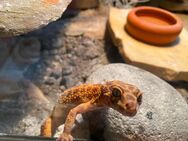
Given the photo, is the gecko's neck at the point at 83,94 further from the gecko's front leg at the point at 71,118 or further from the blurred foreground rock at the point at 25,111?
the blurred foreground rock at the point at 25,111

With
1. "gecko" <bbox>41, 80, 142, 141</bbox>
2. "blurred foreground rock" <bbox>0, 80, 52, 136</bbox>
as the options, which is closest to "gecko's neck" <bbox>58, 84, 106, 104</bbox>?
"gecko" <bbox>41, 80, 142, 141</bbox>


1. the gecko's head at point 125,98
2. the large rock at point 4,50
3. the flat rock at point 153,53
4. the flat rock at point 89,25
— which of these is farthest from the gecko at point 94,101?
the flat rock at point 89,25

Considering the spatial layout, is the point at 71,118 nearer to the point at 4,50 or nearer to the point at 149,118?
the point at 149,118

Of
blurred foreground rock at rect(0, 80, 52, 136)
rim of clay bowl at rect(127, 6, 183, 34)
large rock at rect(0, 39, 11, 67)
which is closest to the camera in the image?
blurred foreground rock at rect(0, 80, 52, 136)

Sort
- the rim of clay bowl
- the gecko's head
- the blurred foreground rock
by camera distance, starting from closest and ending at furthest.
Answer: the gecko's head < the blurred foreground rock < the rim of clay bowl

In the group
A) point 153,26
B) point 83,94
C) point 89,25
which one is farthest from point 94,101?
point 89,25

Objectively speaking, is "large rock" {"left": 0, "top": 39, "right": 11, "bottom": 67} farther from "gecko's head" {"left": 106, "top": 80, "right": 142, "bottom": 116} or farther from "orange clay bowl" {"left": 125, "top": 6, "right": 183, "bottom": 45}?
"gecko's head" {"left": 106, "top": 80, "right": 142, "bottom": 116}
